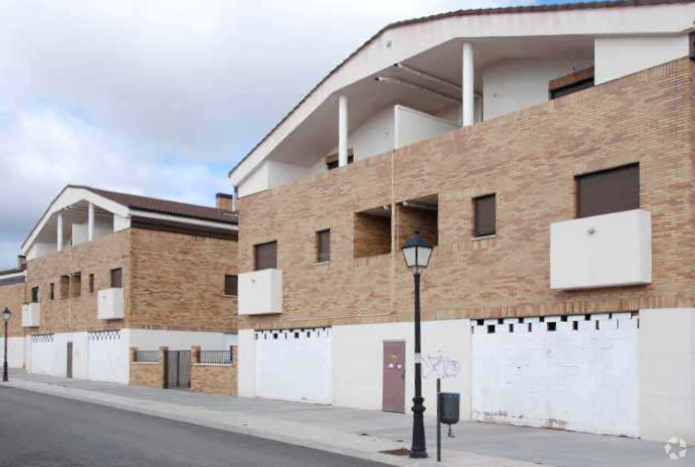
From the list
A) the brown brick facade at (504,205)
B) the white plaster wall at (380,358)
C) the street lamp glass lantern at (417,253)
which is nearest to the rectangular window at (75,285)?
the brown brick facade at (504,205)

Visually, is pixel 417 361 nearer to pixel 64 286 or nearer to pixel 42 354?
pixel 64 286

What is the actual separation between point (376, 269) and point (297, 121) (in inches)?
249

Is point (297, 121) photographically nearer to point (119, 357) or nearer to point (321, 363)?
point (321, 363)

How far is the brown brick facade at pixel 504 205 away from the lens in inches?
588

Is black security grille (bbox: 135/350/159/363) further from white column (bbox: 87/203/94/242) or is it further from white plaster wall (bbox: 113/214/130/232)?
white column (bbox: 87/203/94/242)

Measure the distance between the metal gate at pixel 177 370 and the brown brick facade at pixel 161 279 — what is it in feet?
9.87

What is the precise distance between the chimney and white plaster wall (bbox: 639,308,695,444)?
33736 mm

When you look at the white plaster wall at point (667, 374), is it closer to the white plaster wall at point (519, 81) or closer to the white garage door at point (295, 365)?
the white plaster wall at point (519, 81)

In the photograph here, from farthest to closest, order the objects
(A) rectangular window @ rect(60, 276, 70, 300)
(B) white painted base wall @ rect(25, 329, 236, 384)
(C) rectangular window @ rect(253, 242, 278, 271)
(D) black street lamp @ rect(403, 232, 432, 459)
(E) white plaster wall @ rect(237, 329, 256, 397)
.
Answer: (A) rectangular window @ rect(60, 276, 70, 300) → (B) white painted base wall @ rect(25, 329, 236, 384) → (E) white plaster wall @ rect(237, 329, 256, 397) → (C) rectangular window @ rect(253, 242, 278, 271) → (D) black street lamp @ rect(403, 232, 432, 459)

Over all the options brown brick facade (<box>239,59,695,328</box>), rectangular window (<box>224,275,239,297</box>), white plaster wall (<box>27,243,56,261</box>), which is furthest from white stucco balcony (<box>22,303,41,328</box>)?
brown brick facade (<box>239,59,695,328</box>)

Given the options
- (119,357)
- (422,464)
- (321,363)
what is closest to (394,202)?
(321,363)

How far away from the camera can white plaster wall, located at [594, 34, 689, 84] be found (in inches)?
632

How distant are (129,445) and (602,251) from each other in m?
9.56

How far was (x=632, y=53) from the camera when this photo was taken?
653 inches
